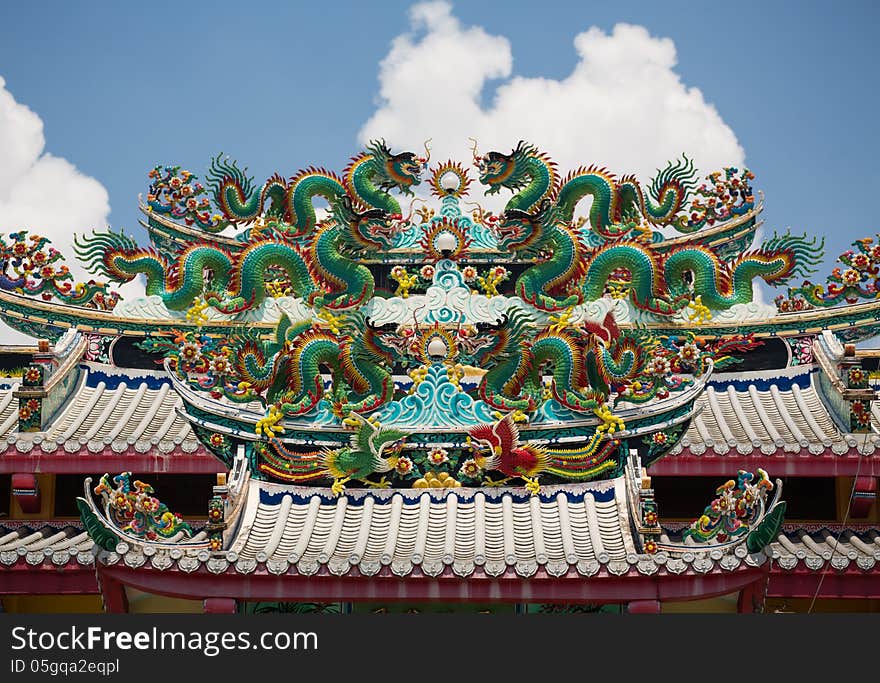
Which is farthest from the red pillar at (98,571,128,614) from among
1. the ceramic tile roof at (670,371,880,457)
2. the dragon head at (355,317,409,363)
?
the ceramic tile roof at (670,371,880,457)

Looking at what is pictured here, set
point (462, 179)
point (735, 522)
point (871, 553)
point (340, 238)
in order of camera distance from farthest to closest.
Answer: point (462, 179)
point (340, 238)
point (871, 553)
point (735, 522)

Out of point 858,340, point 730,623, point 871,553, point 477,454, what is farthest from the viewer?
point 858,340

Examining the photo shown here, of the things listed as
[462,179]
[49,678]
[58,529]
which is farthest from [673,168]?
→ [49,678]

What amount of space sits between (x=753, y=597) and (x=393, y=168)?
20.2 ft

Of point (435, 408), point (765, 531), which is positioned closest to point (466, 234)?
point (435, 408)

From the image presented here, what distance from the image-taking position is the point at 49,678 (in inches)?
347

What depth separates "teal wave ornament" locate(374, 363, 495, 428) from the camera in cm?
1237

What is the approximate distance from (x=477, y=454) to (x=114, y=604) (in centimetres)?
337

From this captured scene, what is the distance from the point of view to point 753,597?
449 inches

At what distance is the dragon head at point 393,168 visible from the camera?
14.8 metres

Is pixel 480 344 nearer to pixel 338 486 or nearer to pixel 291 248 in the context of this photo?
pixel 338 486

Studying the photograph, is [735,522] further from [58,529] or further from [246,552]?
[58,529]

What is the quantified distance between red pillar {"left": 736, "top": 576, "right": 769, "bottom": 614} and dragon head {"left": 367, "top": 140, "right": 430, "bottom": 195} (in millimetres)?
5933

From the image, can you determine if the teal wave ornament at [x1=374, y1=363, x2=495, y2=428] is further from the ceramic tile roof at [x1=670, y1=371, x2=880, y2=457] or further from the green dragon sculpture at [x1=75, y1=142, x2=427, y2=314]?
the ceramic tile roof at [x1=670, y1=371, x2=880, y2=457]
